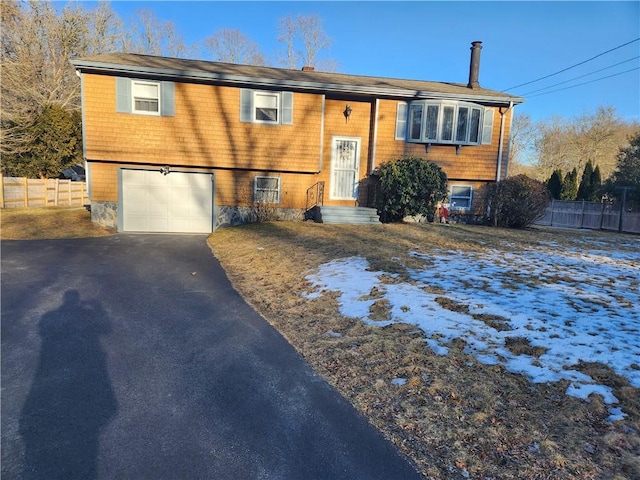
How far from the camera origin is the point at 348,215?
1339 cm

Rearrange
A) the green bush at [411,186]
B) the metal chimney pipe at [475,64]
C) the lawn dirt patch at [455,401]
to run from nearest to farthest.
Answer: the lawn dirt patch at [455,401] < the green bush at [411,186] < the metal chimney pipe at [475,64]

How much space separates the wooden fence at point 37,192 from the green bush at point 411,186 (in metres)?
17.3

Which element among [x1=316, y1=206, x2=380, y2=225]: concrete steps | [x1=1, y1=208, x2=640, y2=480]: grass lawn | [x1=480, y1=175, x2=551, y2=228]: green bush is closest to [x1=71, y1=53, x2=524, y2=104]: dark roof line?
[x1=480, y1=175, x2=551, y2=228]: green bush

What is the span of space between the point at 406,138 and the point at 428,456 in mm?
13209

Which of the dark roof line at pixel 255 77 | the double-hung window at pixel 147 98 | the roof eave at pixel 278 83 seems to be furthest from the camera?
the double-hung window at pixel 147 98

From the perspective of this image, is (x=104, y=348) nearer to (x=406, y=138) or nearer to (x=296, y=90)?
(x=296, y=90)

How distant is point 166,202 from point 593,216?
72.4 ft

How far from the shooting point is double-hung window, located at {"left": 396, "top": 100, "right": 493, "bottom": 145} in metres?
14.1

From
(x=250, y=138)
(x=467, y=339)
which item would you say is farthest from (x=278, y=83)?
(x=467, y=339)

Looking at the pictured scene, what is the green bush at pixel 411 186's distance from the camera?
42.9ft

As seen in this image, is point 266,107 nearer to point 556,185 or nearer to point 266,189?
point 266,189

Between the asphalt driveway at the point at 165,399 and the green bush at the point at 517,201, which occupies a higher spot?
the green bush at the point at 517,201

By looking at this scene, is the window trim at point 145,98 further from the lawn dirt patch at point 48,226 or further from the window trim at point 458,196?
the window trim at point 458,196

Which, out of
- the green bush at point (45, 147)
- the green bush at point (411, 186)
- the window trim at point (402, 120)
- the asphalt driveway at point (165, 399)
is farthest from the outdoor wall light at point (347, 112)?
the green bush at point (45, 147)
